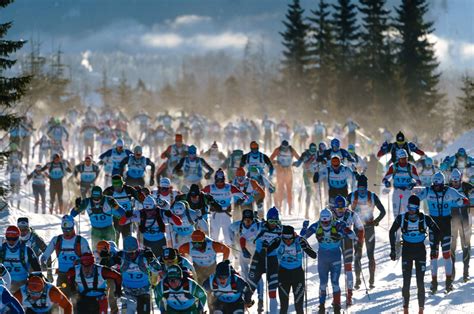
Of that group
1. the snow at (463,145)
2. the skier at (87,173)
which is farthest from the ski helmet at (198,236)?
the snow at (463,145)

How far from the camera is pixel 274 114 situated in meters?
89.8

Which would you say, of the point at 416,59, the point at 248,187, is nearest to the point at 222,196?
the point at 248,187

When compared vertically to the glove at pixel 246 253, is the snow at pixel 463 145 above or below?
above

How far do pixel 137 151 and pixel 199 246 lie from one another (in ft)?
32.4

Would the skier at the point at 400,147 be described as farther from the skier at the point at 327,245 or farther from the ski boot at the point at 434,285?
the skier at the point at 327,245

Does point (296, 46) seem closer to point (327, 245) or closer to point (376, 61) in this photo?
point (376, 61)

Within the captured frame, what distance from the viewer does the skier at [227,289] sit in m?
14.3

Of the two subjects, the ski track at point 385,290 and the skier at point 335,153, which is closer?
the ski track at point 385,290

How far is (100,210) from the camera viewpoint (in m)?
20.0

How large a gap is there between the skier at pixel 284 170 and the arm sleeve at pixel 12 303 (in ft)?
56.8

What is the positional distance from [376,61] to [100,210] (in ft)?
190

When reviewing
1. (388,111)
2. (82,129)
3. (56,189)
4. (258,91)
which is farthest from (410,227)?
(258,91)

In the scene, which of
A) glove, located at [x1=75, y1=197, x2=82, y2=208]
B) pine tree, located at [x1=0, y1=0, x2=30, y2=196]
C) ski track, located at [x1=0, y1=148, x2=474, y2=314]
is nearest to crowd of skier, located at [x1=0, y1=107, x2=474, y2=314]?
glove, located at [x1=75, y1=197, x2=82, y2=208]

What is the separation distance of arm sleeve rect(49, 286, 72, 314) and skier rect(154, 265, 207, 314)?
4.85 feet
